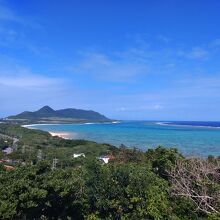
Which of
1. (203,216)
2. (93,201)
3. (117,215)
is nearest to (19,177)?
(93,201)

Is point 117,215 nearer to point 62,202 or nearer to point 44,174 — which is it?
point 62,202

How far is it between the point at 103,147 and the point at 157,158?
38.3 m

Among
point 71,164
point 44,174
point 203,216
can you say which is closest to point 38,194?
point 44,174

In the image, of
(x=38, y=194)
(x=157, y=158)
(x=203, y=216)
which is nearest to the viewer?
(x=38, y=194)

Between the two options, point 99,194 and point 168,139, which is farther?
point 168,139

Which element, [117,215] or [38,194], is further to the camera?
[117,215]

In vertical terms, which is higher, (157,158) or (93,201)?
(157,158)

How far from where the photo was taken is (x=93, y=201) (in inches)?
569

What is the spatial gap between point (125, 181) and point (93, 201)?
1.47 metres

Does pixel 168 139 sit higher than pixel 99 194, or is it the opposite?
pixel 99 194

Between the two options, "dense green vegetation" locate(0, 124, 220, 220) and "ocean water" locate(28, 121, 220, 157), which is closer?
"dense green vegetation" locate(0, 124, 220, 220)

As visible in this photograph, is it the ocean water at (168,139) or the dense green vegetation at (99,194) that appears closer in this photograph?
the dense green vegetation at (99,194)

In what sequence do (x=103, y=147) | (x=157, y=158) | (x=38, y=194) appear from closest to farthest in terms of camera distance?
1. (x=38, y=194)
2. (x=157, y=158)
3. (x=103, y=147)

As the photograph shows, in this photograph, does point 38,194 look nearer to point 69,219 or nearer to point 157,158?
point 69,219
